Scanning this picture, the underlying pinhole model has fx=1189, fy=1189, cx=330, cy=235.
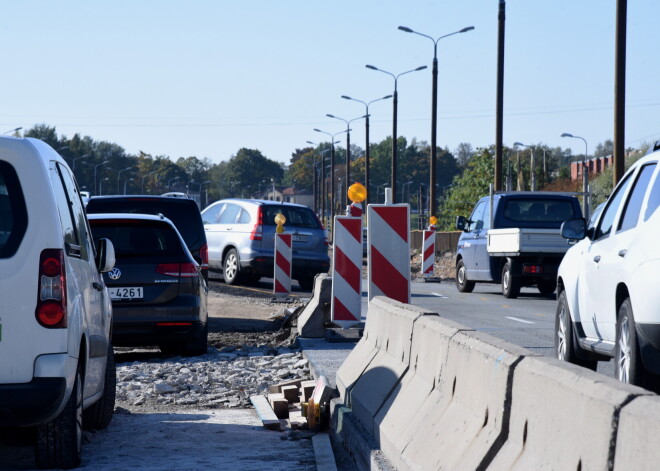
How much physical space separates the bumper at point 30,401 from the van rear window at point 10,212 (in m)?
0.63

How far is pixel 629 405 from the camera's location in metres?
3.12

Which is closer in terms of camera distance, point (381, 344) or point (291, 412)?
point (381, 344)

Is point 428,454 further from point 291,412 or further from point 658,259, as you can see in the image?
point 291,412

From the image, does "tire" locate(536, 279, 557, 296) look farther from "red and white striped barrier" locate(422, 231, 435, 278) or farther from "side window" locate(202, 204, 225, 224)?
"red and white striped barrier" locate(422, 231, 435, 278)

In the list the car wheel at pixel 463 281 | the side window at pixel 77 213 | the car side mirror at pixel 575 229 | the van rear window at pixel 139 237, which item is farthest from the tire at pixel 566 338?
the car wheel at pixel 463 281

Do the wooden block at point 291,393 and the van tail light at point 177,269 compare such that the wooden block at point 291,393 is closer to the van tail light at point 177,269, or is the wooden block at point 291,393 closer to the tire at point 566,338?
the tire at point 566,338

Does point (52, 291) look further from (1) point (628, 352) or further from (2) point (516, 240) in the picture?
(2) point (516, 240)

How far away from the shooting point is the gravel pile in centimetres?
971

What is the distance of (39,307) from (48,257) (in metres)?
0.24

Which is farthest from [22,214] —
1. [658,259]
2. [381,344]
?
[658,259]

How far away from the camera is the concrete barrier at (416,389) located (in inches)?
216

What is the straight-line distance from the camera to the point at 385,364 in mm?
6984

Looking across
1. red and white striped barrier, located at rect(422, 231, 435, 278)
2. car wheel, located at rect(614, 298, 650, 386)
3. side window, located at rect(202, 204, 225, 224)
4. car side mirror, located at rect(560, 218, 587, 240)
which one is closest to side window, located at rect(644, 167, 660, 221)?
car wheel, located at rect(614, 298, 650, 386)

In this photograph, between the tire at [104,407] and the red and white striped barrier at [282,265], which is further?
the red and white striped barrier at [282,265]
